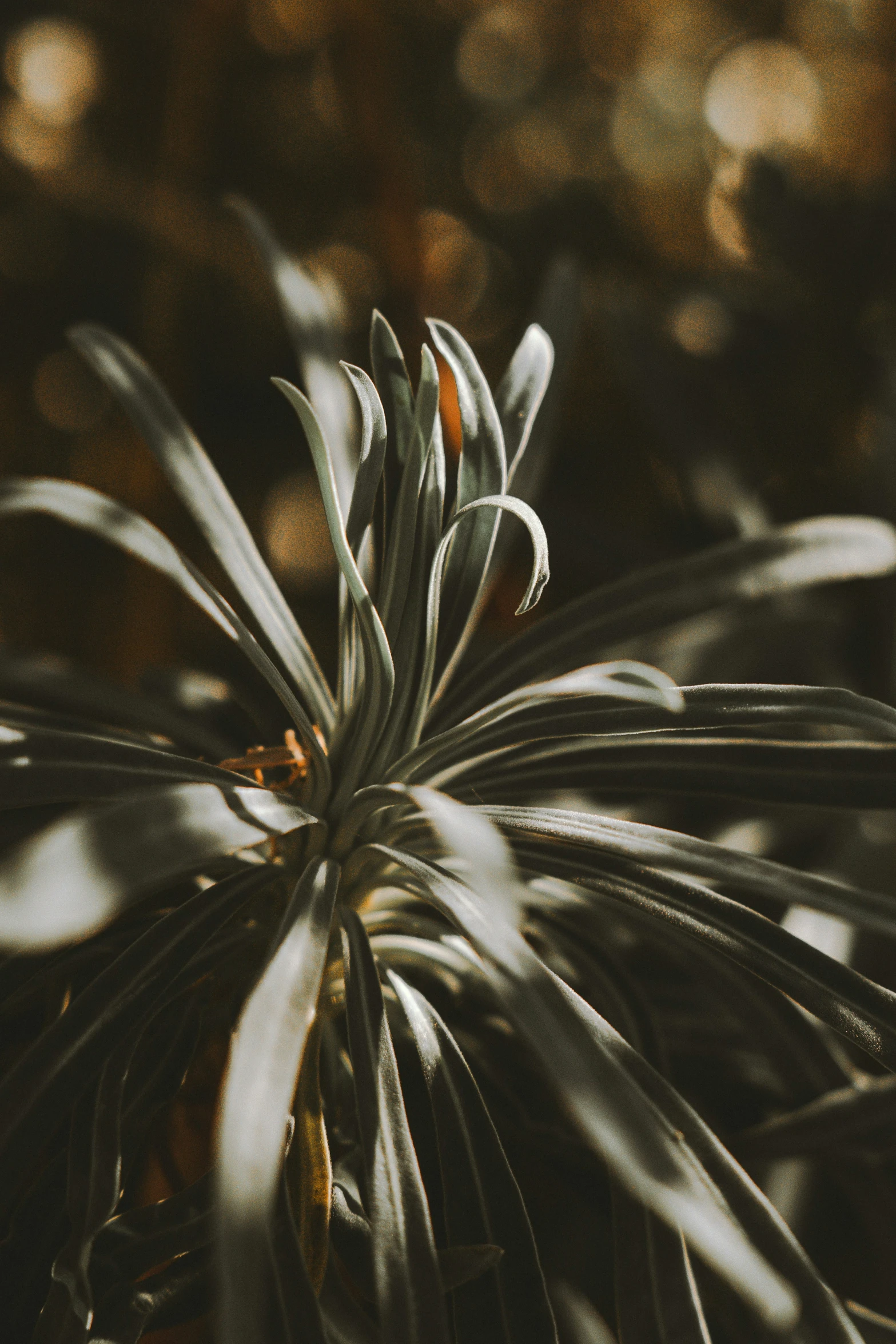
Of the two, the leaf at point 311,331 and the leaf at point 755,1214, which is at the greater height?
the leaf at point 311,331

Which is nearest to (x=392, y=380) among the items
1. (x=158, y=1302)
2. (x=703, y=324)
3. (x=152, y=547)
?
(x=152, y=547)

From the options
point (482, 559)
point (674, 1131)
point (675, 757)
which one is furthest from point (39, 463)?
point (674, 1131)

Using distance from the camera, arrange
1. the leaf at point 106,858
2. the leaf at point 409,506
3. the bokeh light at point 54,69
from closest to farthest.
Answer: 1. the leaf at point 106,858
2. the leaf at point 409,506
3. the bokeh light at point 54,69

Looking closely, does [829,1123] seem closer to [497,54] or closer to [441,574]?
[441,574]

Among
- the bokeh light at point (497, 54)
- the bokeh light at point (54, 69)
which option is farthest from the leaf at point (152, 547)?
the bokeh light at point (497, 54)

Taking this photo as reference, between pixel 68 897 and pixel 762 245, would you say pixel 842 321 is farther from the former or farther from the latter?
pixel 68 897

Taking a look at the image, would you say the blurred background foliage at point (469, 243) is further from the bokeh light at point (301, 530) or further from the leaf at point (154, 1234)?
the leaf at point (154, 1234)

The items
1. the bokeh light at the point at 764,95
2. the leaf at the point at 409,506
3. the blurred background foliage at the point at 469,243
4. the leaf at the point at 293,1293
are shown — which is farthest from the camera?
the bokeh light at the point at 764,95
